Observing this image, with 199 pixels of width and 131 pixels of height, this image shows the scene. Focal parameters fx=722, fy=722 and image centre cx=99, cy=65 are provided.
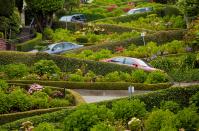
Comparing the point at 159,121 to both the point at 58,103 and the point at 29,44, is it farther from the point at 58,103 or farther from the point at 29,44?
the point at 29,44

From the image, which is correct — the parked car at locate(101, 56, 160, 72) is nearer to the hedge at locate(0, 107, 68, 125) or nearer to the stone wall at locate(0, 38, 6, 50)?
the stone wall at locate(0, 38, 6, 50)

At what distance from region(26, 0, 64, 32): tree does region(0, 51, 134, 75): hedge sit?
69.0 ft

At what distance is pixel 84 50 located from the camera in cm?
4241

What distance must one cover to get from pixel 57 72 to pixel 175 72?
6072 millimetres

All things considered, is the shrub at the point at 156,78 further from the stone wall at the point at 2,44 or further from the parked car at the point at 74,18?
the parked car at the point at 74,18

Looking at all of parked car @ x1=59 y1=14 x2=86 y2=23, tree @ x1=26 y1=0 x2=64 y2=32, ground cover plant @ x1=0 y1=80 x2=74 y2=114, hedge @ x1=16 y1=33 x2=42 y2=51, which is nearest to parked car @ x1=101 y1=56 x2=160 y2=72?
ground cover plant @ x1=0 y1=80 x2=74 y2=114

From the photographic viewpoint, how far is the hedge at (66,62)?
34.4 metres

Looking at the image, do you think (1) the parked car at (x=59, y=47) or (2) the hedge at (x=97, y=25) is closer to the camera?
(1) the parked car at (x=59, y=47)

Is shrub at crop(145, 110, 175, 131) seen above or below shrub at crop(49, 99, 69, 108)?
above

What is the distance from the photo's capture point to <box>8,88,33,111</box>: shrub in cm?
2550

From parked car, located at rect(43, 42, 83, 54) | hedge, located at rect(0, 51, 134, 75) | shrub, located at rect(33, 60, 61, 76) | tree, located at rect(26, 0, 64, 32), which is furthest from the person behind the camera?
tree, located at rect(26, 0, 64, 32)

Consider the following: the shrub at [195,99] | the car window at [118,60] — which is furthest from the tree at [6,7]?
the shrub at [195,99]

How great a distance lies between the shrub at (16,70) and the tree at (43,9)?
2266 centimetres

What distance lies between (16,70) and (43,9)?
23588mm
